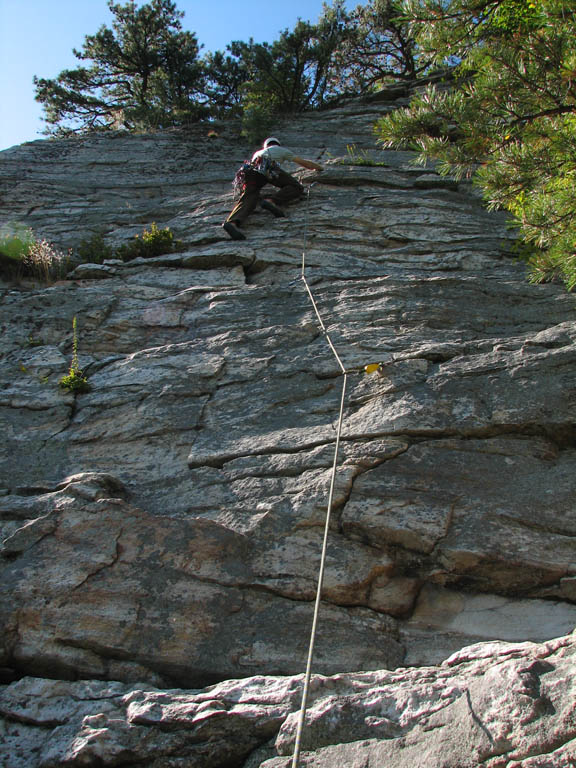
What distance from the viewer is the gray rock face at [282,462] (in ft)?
12.0

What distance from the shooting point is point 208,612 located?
3742 millimetres

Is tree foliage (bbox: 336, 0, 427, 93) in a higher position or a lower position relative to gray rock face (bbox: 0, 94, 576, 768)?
higher

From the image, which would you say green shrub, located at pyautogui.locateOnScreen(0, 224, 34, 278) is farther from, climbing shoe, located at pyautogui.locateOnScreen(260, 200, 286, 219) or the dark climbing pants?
climbing shoe, located at pyautogui.locateOnScreen(260, 200, 286, 219)

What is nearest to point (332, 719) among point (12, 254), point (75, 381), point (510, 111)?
point (75, 381)

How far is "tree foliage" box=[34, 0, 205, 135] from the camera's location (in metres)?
19.4

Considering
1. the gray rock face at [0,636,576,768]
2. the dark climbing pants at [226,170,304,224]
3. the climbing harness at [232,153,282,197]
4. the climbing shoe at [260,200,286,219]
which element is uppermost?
the climbing harness at [232,153,282,197]

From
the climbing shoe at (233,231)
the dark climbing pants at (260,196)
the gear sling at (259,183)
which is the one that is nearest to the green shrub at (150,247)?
the climbing shoe at (233,231)

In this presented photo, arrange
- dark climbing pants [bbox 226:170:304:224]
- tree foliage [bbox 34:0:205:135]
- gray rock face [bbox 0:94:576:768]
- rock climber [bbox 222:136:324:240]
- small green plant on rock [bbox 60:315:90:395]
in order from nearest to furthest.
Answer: gray rock face [bbox 0:94:576:768] → small green plant on rock [bbox 60:315:90:395] → dark climbing pants [bbox 226:170:304:224] → rock climber [bbox 222:136:324:240] → tree foliage [bbox 34:0:205:135]

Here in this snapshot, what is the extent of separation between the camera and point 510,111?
4539 mm

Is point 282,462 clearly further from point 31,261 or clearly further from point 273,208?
point 273,208

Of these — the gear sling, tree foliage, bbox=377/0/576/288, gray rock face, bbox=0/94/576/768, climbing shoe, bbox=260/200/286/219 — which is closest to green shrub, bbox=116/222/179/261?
gray rock face, bbox=0/94/576/768

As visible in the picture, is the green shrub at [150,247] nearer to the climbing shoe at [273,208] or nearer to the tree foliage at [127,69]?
the climbing shoe at [273,208]

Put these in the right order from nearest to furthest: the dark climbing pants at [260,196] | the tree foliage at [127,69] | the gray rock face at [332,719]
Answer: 1. the gray rock face at [332,719]
2. the dark climbing pants at [260,196]
3. the tree foliage at [127,69]

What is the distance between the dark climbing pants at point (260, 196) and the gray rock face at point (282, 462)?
3.15 feet
